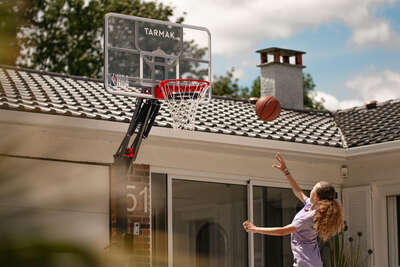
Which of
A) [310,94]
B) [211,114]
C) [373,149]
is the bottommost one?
[373,149]

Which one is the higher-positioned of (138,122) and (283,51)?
(283,51)

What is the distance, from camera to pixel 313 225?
6.15 m

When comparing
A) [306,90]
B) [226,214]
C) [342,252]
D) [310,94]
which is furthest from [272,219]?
[306,90]

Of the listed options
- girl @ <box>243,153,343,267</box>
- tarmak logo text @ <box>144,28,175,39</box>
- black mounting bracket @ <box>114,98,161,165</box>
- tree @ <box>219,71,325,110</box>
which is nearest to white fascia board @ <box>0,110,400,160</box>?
black mounting bracket @ <box>114,98,161,165</box>

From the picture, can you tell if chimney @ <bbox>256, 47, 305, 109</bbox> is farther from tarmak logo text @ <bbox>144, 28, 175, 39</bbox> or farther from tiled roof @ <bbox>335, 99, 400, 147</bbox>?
tarmak logo text @ <bbox>144, 28, 175, 39</bbox>

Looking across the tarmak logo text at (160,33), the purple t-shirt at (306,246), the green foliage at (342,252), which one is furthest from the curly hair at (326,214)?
the green foliage at (342,252)

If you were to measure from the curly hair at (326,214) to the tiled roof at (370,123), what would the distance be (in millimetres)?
4487

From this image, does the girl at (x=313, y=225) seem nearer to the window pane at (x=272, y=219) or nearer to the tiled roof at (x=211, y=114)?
the tiled roof at (x=211, y=114)

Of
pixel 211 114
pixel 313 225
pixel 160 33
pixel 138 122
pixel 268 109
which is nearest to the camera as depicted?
pixel 313 225

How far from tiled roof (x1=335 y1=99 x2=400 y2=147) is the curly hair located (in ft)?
14.7

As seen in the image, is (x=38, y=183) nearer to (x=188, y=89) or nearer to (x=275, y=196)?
(x=188, y=89)

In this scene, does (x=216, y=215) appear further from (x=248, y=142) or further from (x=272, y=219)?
(x=248, y=142)

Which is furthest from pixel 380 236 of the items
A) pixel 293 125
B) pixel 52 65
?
pixel 52 65

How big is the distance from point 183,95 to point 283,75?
8126 millimetres
